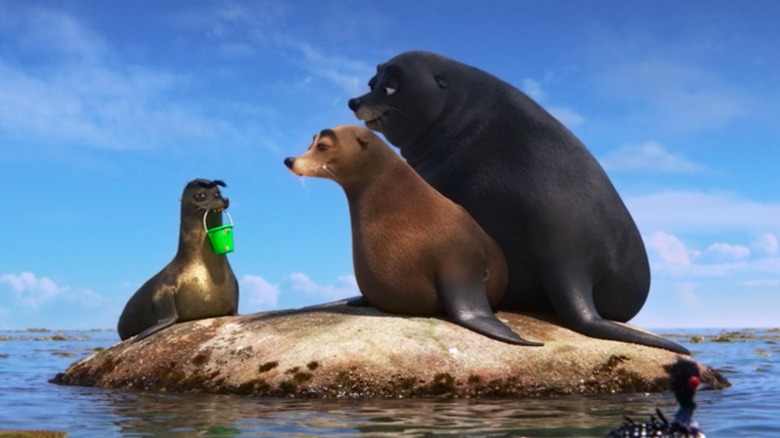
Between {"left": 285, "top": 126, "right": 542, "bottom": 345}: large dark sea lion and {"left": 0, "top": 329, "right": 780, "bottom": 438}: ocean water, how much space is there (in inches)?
46.5

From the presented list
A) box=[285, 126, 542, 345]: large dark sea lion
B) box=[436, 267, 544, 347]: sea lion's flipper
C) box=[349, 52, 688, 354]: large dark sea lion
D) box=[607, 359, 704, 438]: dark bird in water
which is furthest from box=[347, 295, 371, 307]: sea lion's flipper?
box=[607, 359, 704, 438]: dark bird in water

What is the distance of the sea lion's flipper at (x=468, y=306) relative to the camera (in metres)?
7.89

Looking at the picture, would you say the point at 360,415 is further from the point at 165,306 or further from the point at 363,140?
the point at 165,306

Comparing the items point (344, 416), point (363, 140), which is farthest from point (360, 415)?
point (363, 140)

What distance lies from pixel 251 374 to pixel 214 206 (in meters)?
2.57

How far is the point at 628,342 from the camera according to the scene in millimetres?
8469

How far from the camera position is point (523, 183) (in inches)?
342

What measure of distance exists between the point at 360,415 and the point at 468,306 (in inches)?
82.9

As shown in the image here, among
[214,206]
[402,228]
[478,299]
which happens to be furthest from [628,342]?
[214,206]

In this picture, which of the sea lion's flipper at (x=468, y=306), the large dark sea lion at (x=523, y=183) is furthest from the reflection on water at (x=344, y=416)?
the large dark sea lion at (x=523, y=183)

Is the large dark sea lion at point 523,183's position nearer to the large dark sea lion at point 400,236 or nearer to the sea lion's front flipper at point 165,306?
the large dark sea lion at point 400,236

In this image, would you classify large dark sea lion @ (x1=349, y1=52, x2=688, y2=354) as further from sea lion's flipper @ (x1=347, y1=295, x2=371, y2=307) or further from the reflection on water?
the reflection on water

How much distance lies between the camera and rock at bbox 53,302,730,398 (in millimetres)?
7547

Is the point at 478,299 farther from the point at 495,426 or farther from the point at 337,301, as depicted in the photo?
the point at 495,426
